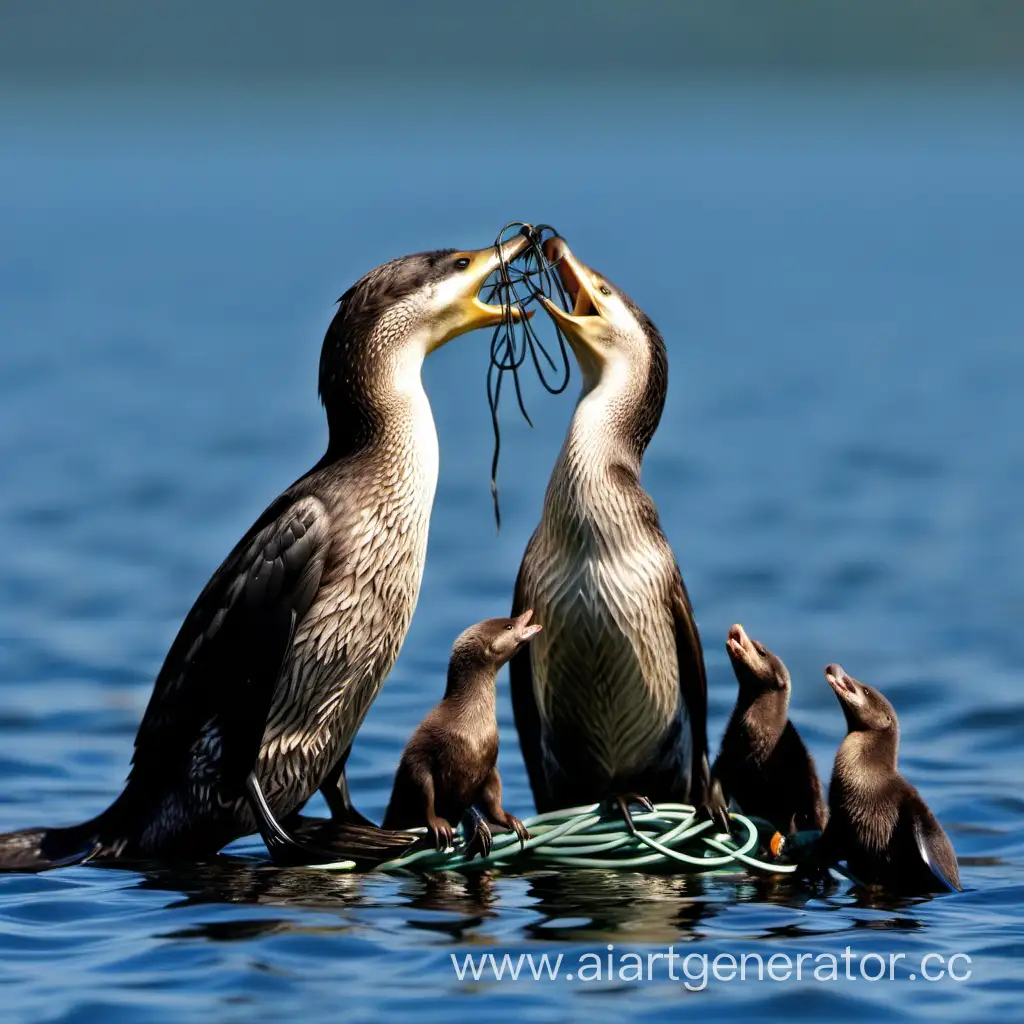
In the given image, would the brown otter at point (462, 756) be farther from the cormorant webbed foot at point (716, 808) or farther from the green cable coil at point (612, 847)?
the cormorant webbed foot at point (716, 808)

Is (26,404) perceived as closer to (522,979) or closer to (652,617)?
(652,617)

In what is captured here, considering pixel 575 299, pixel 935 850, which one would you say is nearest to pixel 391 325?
pixel 575 299

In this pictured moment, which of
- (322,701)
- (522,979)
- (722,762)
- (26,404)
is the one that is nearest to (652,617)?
(722,762)

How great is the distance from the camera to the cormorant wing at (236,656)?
988cm

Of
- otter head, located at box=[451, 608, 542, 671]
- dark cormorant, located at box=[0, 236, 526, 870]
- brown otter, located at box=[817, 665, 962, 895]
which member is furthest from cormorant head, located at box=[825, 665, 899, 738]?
dark cormorant, located at box=[0, 236, 526, 870]

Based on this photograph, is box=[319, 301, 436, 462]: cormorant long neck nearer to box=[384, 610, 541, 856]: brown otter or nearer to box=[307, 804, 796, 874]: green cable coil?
box=[384, 610, 541, 856]: brown otter

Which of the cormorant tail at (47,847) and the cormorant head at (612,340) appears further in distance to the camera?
the cormorant head at (612,340)

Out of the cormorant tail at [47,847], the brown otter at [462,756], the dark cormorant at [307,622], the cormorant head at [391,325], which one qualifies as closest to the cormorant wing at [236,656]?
the dark cormorant at [307,622]

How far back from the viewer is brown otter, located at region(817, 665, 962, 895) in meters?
9.59

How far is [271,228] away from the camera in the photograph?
72625mm

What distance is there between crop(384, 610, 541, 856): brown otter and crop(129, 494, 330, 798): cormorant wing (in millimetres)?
635

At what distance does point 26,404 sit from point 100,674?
16.5 m

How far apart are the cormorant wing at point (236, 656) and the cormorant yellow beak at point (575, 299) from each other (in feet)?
4.87

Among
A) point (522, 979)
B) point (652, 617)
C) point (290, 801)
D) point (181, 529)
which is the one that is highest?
point (181, 529)
